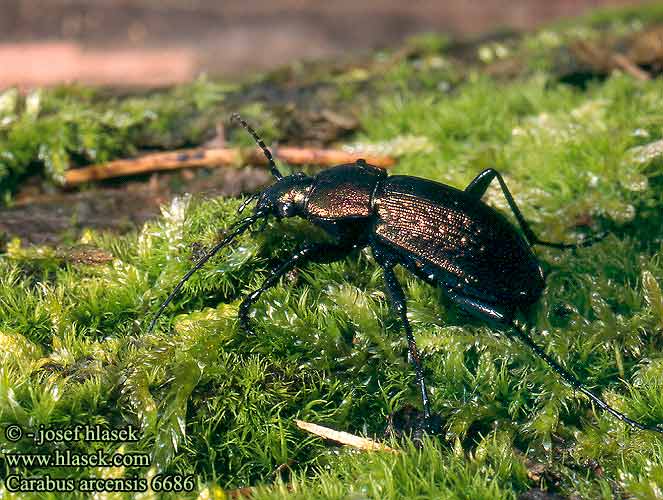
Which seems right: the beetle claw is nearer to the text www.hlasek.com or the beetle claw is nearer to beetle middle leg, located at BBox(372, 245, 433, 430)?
beetle middle leg, located at BBox(372, 245, 433, 430)

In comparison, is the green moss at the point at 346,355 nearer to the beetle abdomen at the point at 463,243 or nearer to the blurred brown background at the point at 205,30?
the beetle abdomen at the point at 463,243

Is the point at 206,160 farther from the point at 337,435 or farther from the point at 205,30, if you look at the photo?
the point at 205,30

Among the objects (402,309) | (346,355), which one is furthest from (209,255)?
(402,309)

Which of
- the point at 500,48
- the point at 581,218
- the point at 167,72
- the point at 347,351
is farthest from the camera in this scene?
the point at 167,72

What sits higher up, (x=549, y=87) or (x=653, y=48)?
(x=653, y=48)

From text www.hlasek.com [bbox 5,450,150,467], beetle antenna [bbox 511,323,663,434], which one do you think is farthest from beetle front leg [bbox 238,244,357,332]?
beetle antenna [bbox 511,323,663,434]

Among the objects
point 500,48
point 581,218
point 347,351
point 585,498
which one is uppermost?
point 500,48

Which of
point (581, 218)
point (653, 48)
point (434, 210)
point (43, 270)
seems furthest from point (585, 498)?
point (653, 48)

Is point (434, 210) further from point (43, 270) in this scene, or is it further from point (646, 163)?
point (43, 270)
